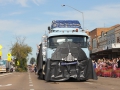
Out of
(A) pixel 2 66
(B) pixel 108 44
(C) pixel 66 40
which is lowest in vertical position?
(A) pixel 2 66

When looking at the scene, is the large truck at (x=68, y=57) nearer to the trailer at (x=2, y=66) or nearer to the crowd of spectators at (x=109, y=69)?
the crowd of spectators at (x=109, y=69)

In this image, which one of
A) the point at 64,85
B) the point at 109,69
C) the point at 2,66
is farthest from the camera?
the point at 2,66

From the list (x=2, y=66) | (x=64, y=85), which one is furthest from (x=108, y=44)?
(x=64, y=85)

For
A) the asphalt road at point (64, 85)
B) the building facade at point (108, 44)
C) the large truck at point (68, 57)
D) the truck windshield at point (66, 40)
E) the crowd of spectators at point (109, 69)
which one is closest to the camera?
the asphalt road at point (64, 85)

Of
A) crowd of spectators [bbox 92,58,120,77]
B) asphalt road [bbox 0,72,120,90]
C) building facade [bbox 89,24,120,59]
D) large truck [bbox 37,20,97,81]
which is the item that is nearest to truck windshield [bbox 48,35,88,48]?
large truck [bbox 37,20,97,81]

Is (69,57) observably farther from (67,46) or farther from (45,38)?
(45,38)

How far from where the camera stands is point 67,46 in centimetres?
2162

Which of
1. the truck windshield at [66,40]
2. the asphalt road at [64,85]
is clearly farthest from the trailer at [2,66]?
the truck windshield at [66,40]

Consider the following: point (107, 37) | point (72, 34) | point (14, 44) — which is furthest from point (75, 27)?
point (14, 44)

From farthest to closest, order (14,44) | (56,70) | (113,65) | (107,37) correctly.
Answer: (14,44)
(107,37)
(113,65)
(56,70)

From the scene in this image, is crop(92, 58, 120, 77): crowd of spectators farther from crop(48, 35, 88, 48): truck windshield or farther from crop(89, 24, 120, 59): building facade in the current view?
crop(89, 24, 120, 59): building facade

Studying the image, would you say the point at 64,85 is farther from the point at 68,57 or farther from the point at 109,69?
the point at 109,69

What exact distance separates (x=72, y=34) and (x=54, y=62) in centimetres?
251

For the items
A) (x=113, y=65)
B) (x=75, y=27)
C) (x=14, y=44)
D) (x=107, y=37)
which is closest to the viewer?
→ (x=75, y=27)
